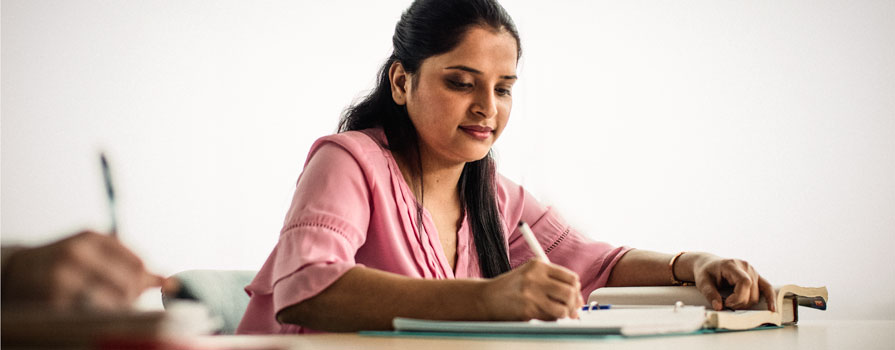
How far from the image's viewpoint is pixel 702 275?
1417mm

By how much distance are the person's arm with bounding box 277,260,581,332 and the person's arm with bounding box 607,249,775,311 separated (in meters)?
0.48

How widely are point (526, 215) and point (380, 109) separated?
434 mm

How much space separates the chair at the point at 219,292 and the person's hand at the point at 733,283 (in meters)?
0.86

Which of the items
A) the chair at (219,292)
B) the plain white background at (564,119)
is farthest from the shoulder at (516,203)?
the plain white background at (564,119)

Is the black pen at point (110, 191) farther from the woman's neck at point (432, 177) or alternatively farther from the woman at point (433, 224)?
the woman's neck at point (432, 177)

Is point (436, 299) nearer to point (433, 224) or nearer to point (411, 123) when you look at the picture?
point (433, 224)

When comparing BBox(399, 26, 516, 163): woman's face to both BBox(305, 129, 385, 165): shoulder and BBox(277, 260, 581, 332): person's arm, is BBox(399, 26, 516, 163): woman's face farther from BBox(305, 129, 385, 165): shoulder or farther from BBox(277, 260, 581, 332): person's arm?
BBox(277, 260, 581, 332): person's arm

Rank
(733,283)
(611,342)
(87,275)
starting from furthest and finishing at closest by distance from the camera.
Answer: (733,283), (611,342), (87,275)

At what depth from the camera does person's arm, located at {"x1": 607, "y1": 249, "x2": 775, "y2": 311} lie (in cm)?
134

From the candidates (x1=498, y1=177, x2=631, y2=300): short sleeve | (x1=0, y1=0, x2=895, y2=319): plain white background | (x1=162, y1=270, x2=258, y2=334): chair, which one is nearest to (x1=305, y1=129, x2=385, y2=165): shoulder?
(x1=162, y1=270, x2=258, y2=334): chair

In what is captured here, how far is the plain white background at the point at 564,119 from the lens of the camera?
3.14m

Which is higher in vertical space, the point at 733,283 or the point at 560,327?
the point at 560,327

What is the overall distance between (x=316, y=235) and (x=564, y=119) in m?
2.42

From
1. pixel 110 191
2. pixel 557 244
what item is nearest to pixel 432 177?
pixel 557 244
